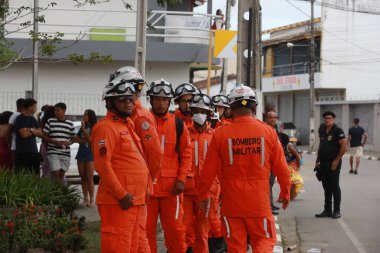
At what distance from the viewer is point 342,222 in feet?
44.3

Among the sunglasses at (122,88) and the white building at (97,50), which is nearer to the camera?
the sunglasses at (122,88)

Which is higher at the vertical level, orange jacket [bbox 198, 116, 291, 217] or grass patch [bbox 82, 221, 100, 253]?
orange jacket [bbox 198, 116, 291, 217]

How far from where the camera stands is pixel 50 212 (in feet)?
30.4

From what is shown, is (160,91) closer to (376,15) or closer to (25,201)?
(25,201)

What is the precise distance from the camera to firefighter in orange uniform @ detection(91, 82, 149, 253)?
674 cm

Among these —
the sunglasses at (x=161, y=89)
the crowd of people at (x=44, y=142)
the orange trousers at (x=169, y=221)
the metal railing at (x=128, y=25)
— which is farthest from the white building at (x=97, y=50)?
the orange trousers at (x=169, y=221)

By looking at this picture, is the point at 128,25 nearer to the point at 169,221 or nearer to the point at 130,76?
the point at 169,221

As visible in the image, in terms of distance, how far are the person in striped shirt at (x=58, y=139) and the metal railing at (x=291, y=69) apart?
44224 mm

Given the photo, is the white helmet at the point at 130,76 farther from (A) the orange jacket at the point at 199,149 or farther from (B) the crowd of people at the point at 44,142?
(B) the crowd of people at the point at 44,142

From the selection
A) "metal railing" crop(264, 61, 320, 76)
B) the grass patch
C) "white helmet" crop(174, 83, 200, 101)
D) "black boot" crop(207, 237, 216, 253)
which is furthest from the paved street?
"metal railing" crop(264, 61, 320, 76)

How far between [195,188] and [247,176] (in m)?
1.53

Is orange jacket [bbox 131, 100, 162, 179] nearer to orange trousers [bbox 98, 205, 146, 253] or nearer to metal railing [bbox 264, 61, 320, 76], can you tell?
orange trousers [bbox 98, 205, 146, 253]

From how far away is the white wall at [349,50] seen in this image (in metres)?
55.1

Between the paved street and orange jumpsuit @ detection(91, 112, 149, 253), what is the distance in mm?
4492
